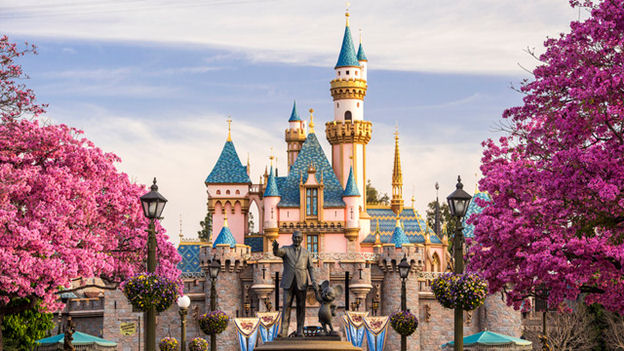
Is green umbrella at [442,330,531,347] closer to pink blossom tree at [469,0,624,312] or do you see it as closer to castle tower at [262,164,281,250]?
pink blossom tree at [469,0,624,312]

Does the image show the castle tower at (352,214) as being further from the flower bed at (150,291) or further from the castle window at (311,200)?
the flower bed at (150,291)

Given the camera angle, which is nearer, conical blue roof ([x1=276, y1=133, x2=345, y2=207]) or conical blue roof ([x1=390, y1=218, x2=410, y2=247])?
conical blue roof ([x1=390, y1=218, x2=410, y2=247])

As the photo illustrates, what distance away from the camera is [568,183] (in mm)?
18734

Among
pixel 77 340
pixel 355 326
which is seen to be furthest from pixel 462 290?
pixel 355 326

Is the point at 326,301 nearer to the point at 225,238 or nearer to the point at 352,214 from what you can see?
the point at 225,238

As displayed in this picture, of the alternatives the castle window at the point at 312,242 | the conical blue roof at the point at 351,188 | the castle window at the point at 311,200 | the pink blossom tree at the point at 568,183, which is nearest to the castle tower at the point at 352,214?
the conical blue roof at the point at 351,188

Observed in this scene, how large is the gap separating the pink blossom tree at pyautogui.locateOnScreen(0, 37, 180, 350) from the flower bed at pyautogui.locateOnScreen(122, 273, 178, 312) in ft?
20.6

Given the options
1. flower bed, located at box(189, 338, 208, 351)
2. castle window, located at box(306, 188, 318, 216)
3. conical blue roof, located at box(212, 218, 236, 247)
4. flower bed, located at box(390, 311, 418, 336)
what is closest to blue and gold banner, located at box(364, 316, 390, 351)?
conical blue roof, located at box(212, 218, 236, 247)

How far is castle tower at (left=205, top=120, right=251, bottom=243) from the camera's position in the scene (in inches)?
2618

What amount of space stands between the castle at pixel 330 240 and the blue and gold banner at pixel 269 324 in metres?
1.07

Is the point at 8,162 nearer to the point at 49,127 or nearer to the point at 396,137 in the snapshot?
the point at 49,127

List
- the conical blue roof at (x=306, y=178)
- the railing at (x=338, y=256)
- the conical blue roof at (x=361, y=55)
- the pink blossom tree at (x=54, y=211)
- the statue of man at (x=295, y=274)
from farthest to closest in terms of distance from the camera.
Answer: the conical blue roof at (x=361, y=55) < the conical blue roof at (x=306, y=178) < the railing at (x=338, y=256) < the pink blossom tree at (x=54, y=211) < the statue of man at (x=295, y=274)

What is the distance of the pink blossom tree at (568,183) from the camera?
18.5 meters

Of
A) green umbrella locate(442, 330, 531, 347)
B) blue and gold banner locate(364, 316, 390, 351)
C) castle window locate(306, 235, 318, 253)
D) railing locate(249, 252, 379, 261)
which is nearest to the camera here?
green umbrella locate(442, 330, 531, 347)
